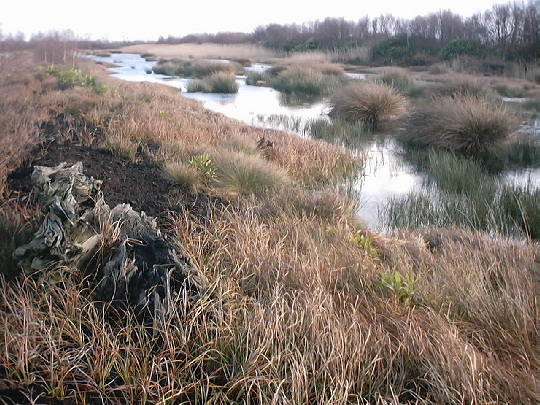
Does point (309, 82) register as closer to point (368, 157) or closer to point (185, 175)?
point (368, 157)

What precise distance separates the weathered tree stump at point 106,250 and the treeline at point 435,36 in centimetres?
2598

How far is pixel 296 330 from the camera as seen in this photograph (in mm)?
2799

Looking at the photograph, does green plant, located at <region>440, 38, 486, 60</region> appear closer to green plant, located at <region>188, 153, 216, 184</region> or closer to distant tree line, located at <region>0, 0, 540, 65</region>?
distant tree line, located at <region>0, 0, 540, 65</region>

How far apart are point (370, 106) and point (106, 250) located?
11.7 m

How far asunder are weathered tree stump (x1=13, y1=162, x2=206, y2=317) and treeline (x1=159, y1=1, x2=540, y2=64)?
25980 mm

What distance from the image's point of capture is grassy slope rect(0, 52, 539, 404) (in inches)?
93.0

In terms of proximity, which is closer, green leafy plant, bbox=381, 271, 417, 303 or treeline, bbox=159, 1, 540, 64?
green leafy plant, bbox=381, 271, 417, 303

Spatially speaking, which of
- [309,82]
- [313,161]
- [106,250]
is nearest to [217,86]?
[309,82]

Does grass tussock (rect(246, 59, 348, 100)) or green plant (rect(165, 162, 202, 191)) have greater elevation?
grass tussock (rect(246, 59, 348, 100))

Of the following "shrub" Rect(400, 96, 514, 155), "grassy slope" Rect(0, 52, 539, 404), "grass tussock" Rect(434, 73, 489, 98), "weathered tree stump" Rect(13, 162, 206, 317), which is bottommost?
"grassy slope" Rect(0, 52, 539, 404)

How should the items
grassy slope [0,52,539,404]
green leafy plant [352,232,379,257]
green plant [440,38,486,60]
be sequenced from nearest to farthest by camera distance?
grassy slope [0,52,539,404] < green leafy plant [352,232,379,257] < green plant [440,38,486,60]

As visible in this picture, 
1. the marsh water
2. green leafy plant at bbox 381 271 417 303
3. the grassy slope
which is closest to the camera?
the grassy slope

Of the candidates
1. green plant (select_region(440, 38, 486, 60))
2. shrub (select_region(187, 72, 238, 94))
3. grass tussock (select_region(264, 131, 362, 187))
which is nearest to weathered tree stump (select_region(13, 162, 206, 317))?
grass tussock (select_region(264, 131, 362, 187))

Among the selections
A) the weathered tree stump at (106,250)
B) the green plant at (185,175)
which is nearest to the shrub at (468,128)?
the green plant at (185,175)
